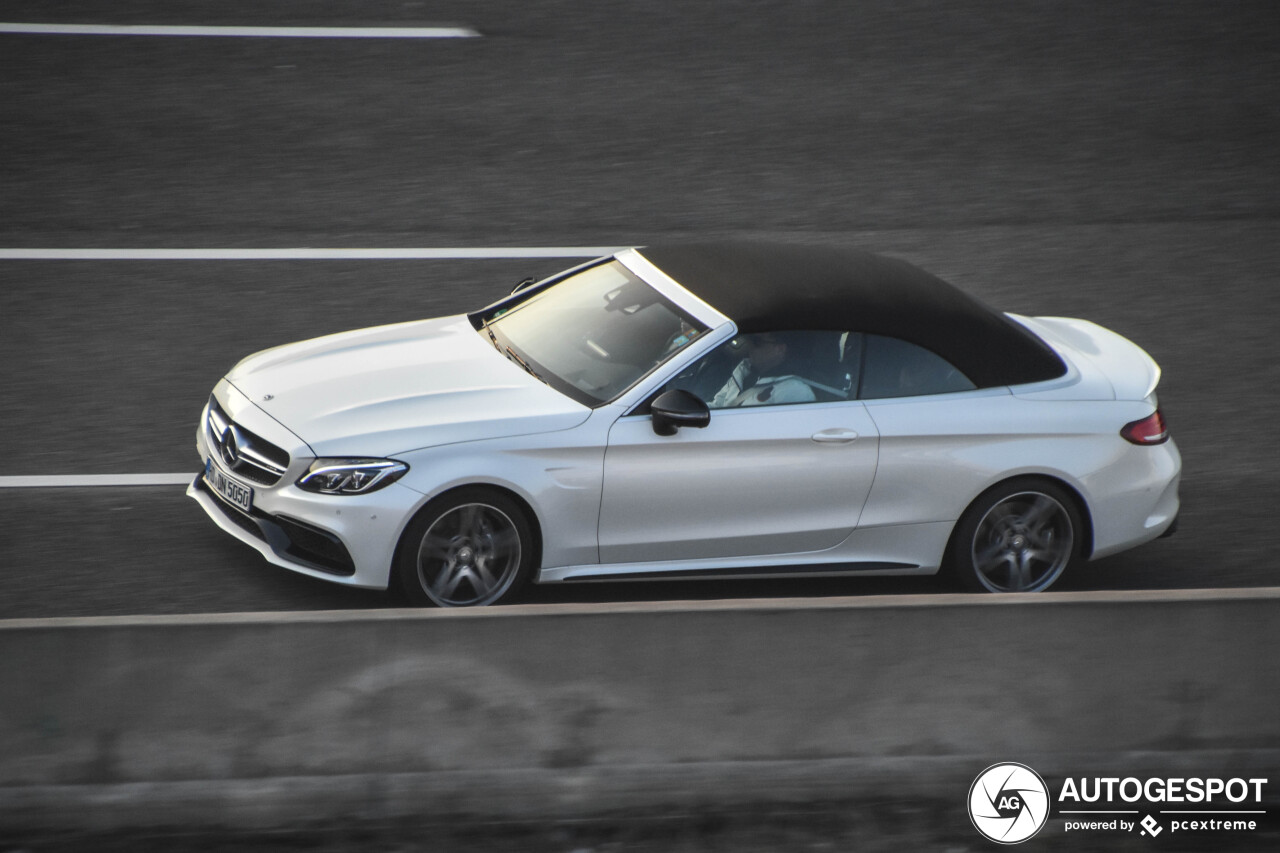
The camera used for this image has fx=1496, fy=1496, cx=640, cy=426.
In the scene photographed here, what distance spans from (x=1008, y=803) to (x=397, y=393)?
3094mm

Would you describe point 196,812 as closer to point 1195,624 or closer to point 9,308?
point 1195,624

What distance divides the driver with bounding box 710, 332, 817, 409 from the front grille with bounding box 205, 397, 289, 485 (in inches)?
74.9

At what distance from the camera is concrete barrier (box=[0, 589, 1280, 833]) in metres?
4.74

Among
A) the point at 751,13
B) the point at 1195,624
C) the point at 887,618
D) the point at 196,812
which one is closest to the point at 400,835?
the point at 196,812

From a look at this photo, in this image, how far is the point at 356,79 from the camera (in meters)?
13.4

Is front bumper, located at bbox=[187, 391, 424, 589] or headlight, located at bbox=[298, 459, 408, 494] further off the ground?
headlight, located at bbox=[298, 459, 408, 494]

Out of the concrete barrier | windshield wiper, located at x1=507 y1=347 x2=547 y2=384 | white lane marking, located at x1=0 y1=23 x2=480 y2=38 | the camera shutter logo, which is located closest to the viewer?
the concrete barrier

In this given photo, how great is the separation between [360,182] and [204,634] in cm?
754

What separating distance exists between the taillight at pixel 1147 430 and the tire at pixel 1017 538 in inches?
16.4

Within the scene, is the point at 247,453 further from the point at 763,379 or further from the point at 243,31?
the point at 243,31

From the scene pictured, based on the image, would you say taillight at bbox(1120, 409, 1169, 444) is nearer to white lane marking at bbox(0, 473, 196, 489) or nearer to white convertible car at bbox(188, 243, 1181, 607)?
white convertible car at bbox(188, 243, 1181, 607)

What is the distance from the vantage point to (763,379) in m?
6.72

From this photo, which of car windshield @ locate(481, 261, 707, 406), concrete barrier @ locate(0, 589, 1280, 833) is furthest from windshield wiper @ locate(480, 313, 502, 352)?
concrete barrier @ locate(0, 589, 1280, 833)

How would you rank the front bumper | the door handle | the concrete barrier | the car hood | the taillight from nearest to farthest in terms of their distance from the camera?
the concrete barrier, the front bumper, the car hood, the door handle, the taillight
